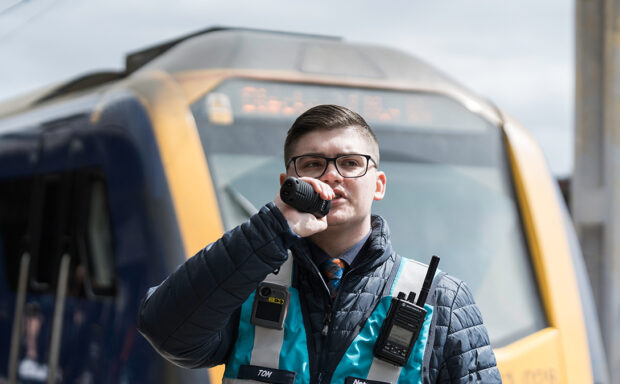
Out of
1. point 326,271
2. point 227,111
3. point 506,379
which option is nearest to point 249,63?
point 227,111

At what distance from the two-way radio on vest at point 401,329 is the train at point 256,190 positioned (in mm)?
2120

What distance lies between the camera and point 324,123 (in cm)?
194

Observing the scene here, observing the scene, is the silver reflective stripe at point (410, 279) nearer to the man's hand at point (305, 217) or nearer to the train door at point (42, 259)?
the man's hand at point (305, 217)

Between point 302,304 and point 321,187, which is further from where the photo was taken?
point 302,304

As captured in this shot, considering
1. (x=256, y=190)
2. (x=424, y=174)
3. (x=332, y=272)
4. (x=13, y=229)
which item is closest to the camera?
(x=332, y=272)

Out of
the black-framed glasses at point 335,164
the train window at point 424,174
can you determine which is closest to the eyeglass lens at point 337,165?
the black-framed glasses at point 335,164

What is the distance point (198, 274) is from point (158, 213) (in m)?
2.47

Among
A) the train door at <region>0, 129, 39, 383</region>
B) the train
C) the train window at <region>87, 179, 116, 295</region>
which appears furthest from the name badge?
the train door at <region>0, 129, 39, 383</region>

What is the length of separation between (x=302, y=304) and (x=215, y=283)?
0.81 ft

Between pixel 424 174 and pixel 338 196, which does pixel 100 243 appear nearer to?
pixel 424 174

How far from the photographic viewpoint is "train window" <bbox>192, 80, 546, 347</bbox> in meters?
4.46

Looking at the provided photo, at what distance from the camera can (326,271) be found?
1963 mm

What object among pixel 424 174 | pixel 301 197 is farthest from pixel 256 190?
pixel 301 197

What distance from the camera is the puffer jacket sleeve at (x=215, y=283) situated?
1778mm
